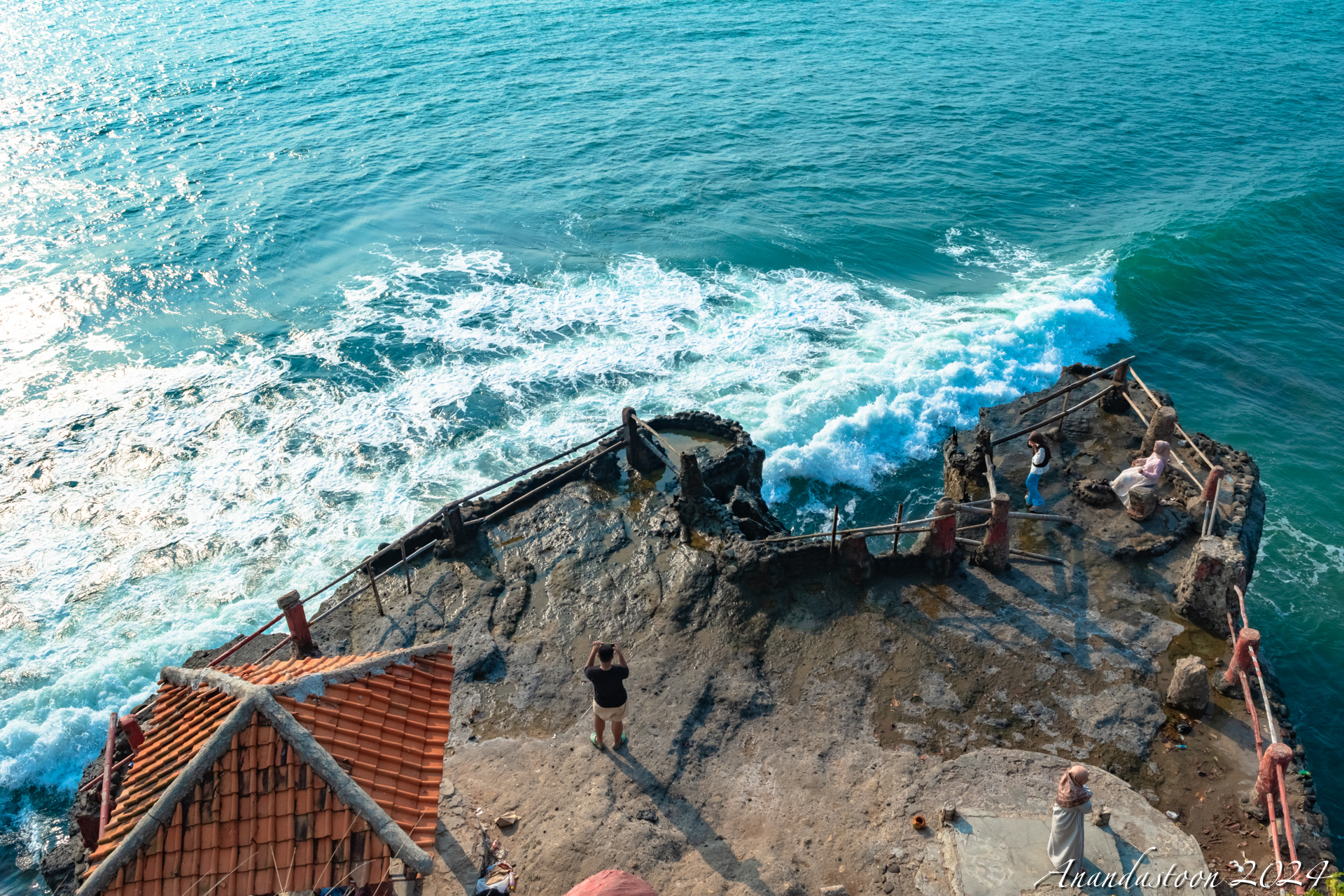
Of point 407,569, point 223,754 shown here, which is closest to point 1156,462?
point 407,569

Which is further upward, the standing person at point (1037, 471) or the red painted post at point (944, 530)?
the red painted post at point (944, 530)

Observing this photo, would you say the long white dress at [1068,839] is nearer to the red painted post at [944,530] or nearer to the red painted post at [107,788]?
the red painted post at [944,530]

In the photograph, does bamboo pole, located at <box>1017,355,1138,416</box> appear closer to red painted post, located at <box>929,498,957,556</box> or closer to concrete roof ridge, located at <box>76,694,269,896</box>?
red painted post, located at <box>929,498,957,556</box>

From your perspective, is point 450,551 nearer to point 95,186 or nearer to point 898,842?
point 898,842

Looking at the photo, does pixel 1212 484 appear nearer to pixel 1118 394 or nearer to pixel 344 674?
pixel 1118 394

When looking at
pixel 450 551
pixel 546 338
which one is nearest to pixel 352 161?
pixel 546 338

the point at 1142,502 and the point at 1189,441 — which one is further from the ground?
the point at 1189,441

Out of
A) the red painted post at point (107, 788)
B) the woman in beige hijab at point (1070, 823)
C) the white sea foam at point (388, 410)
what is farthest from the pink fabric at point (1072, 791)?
the white sea foam at point (388, 410)
